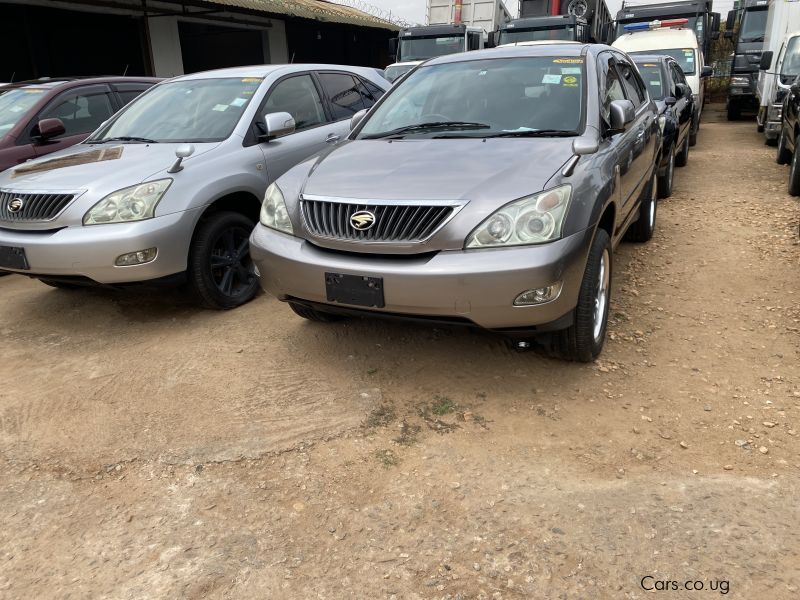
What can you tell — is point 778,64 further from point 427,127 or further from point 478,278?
point 478,278

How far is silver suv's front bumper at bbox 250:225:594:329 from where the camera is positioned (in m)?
2.88

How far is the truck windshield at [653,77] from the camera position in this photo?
8225mm

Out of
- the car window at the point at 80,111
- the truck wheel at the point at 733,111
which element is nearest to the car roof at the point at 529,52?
the car window at the point at 80,111

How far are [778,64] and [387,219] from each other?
34.8 ft

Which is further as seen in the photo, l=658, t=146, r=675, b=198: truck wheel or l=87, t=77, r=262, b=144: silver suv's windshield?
l=658, t=146, r=675, b=198: truck wheel

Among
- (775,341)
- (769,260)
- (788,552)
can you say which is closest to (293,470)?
(788,552)

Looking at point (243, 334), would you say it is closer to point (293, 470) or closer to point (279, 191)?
point (279, 191)

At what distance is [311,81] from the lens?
5871mm

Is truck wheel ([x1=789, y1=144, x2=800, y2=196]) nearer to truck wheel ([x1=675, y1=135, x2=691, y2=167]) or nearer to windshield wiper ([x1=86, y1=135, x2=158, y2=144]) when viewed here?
truck wheel ([x1=675, y1=135, x2=691, y2=167])

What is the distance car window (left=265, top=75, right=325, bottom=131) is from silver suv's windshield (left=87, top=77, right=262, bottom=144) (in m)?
0.19

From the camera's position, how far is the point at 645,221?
5711mm

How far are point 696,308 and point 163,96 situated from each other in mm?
4610

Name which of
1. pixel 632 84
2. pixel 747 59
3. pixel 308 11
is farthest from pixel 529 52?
pixel 308 11

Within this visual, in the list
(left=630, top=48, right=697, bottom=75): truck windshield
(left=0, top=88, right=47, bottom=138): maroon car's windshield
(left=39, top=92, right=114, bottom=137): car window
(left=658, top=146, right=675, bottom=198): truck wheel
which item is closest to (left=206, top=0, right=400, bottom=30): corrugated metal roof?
(left=39, top=92, right=114, bottom=137): car window
